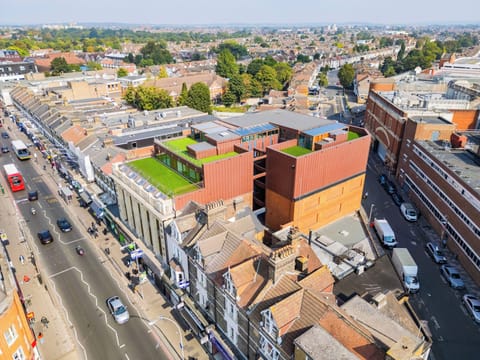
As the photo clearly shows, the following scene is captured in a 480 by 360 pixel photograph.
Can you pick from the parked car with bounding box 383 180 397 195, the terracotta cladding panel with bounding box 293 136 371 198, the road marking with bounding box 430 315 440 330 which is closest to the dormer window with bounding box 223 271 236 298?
the terracotta cladding panel with bounding box 293 136 371 198

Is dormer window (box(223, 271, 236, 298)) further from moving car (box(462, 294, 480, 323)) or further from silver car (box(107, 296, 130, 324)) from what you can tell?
moving car (box(462, 294, 480, 323))

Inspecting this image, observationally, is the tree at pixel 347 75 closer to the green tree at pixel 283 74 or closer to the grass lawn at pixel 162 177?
the green tree at pixel 283 74

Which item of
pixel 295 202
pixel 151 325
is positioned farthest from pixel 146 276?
pixel 295 202

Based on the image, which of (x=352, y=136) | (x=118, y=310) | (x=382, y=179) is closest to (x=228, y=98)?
(x=382, y=179)

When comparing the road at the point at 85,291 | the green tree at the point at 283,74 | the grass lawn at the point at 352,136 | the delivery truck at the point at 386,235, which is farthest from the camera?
the green tree at the point at 283,74

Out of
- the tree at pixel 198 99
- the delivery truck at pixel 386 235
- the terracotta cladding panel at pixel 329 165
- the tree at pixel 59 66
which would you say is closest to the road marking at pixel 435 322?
the delivery truck at pixel 386 235
